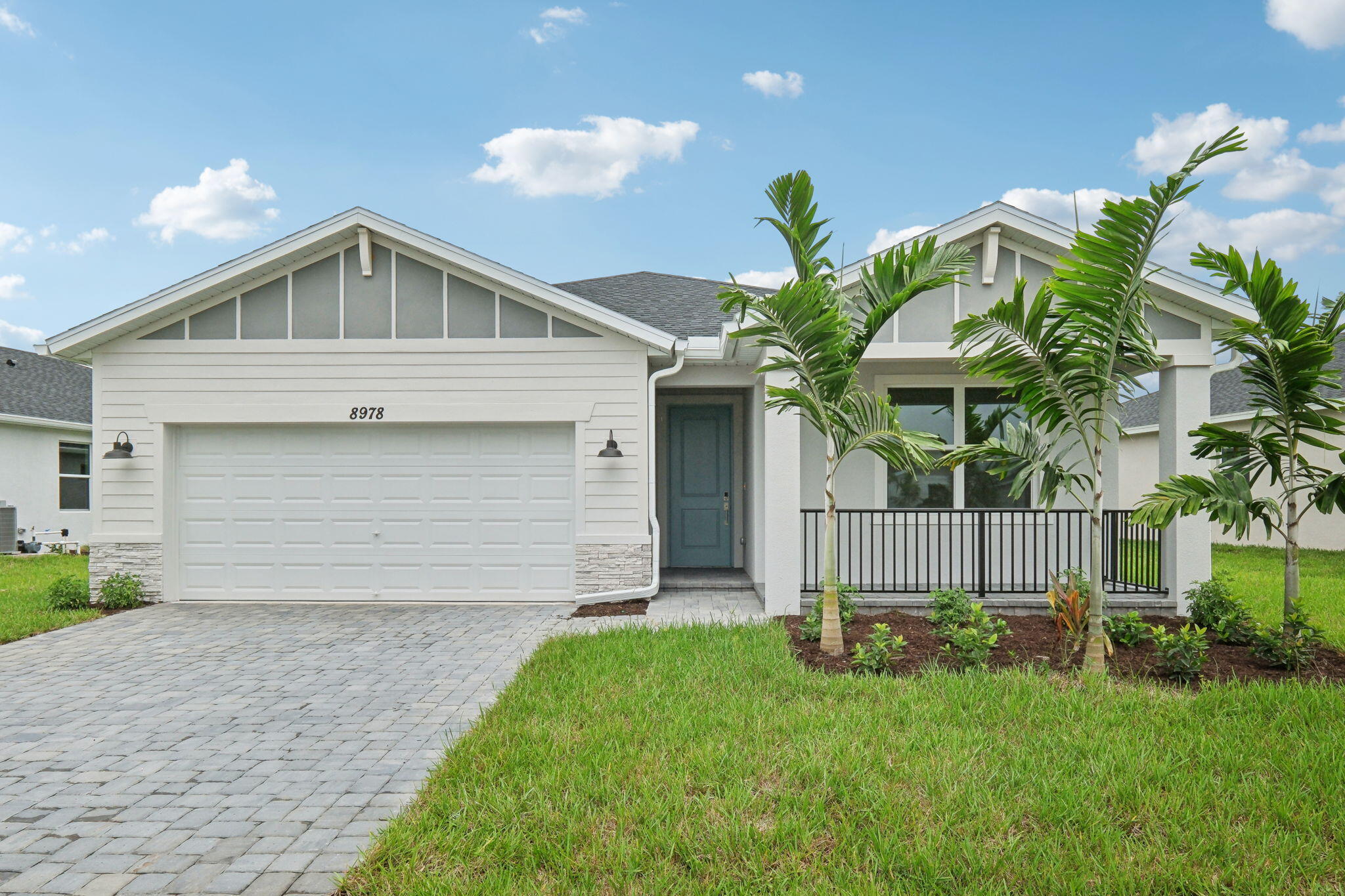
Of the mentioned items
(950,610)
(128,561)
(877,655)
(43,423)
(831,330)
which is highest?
(831,330)

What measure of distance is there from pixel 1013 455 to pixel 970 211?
2.93 m

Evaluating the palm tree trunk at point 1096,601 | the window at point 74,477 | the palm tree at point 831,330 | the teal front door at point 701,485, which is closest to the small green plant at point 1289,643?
the palm tree trunk at point 1096,601

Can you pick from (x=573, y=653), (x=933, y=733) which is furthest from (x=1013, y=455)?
(x=573, y=653)

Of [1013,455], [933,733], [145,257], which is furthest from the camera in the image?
[145,257]

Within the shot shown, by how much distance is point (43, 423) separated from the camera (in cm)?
1583

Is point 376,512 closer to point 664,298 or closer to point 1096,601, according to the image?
point 664,298

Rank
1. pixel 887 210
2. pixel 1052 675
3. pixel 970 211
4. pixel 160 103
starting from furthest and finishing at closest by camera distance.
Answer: pixel 887 210
pixel 160 103
pixel 970 211
pixel 1052 675

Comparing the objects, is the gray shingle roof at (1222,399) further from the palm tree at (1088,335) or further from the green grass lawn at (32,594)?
the green grass lawn at (32,594)

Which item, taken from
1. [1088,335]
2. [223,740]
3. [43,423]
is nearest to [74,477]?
[43,423]

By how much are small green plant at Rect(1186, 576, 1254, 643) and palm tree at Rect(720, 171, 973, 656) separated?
2.99m

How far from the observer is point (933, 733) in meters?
4.11

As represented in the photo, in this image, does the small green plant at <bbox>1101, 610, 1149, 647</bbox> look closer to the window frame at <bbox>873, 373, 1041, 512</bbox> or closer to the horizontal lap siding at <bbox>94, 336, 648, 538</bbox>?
the window frame at <bbox>873, 373, 1041, 512</bbox>

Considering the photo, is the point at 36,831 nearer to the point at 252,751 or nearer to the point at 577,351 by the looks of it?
the point at 252,751

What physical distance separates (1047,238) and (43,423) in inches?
747
